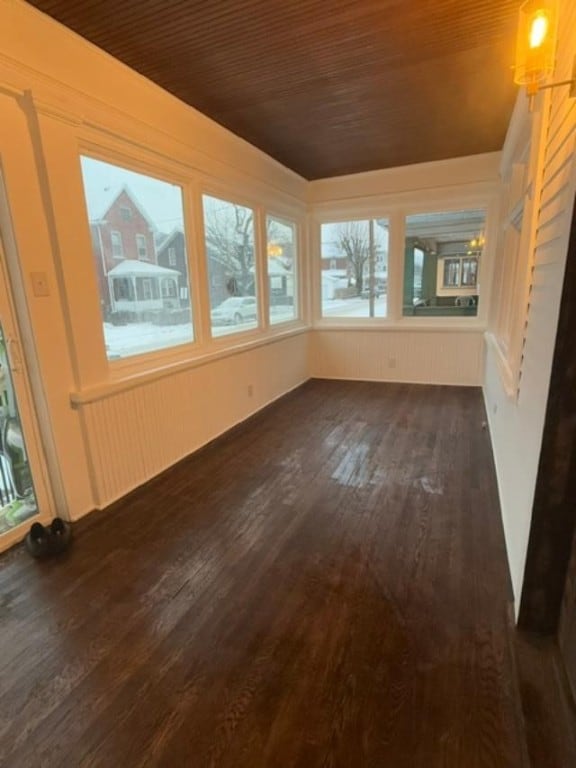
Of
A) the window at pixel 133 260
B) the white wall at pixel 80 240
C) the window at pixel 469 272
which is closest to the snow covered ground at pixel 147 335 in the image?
Result: the window at pixel 133 260

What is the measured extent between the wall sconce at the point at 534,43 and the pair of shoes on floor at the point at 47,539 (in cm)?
289

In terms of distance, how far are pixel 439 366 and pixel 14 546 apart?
4.78 meters

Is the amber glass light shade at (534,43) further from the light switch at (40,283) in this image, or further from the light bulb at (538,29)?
the light switch at (40,283)

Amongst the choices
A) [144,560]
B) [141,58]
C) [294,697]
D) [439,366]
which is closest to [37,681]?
[144,560]

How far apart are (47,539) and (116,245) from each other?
183 centimetres

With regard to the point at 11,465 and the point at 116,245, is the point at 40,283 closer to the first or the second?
the point at 116,245

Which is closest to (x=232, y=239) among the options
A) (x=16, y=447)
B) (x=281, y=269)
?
(x=281, y=269)

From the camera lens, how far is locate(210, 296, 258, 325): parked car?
382 centimetres

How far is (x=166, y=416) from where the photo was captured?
3123 millimetres

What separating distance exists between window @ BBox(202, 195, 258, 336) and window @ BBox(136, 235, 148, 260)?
2.35ft

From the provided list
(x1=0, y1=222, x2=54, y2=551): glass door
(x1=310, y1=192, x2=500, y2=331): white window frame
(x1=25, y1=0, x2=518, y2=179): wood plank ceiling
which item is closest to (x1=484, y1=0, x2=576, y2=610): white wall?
(x1=25, y1=0, x2=518, y2=179): wood plank ceiling

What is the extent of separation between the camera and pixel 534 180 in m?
2.02

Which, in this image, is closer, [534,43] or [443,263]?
[534,43]

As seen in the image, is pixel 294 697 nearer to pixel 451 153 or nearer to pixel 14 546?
pixel 14 546
